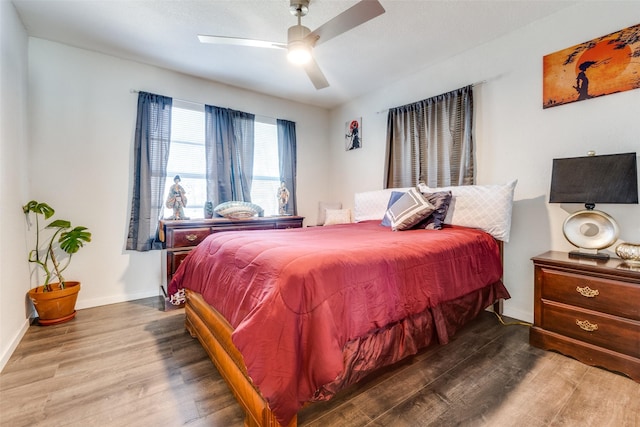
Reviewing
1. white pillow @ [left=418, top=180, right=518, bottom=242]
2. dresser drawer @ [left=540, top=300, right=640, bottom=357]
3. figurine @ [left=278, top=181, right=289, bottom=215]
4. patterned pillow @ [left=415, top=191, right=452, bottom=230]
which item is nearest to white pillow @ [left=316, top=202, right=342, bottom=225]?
figurine @ [left=278, top=181, right=289, bottom=215]

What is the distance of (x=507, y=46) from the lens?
2.62 meters

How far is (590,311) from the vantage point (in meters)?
1.81

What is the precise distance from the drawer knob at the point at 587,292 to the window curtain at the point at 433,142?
1307 mm

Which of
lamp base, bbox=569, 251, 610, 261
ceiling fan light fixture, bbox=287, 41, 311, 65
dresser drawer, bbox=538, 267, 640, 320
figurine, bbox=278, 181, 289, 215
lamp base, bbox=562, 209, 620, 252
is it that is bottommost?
dresser drawer, bbox=538, 267, 640, 320

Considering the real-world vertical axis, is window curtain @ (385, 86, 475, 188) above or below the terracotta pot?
above

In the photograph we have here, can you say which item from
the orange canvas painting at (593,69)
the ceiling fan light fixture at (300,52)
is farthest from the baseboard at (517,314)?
the ceiling fan light fixture at (300,52)

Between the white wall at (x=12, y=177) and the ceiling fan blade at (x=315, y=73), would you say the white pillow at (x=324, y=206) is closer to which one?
the ceiling fan blade at (x=315, y=73)

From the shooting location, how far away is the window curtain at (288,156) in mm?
4195

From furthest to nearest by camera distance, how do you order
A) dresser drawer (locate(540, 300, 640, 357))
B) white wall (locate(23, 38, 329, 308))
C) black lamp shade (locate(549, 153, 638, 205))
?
white wall (locate(23, 38, 329, 308)), black lamp shade (locate(549, 153, 638, 205)), dresser drawer (locate(540, 300, 640, 357))

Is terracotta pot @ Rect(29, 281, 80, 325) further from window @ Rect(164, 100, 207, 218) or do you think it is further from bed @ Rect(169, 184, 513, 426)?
window @ Rect(164, 100, 207, 218)

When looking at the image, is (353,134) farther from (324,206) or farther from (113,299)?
(113,299)

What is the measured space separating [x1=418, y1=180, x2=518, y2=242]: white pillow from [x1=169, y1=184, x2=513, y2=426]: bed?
0.28 metres

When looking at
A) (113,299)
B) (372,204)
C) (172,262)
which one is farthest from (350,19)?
(113,299)

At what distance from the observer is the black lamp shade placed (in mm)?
1760
